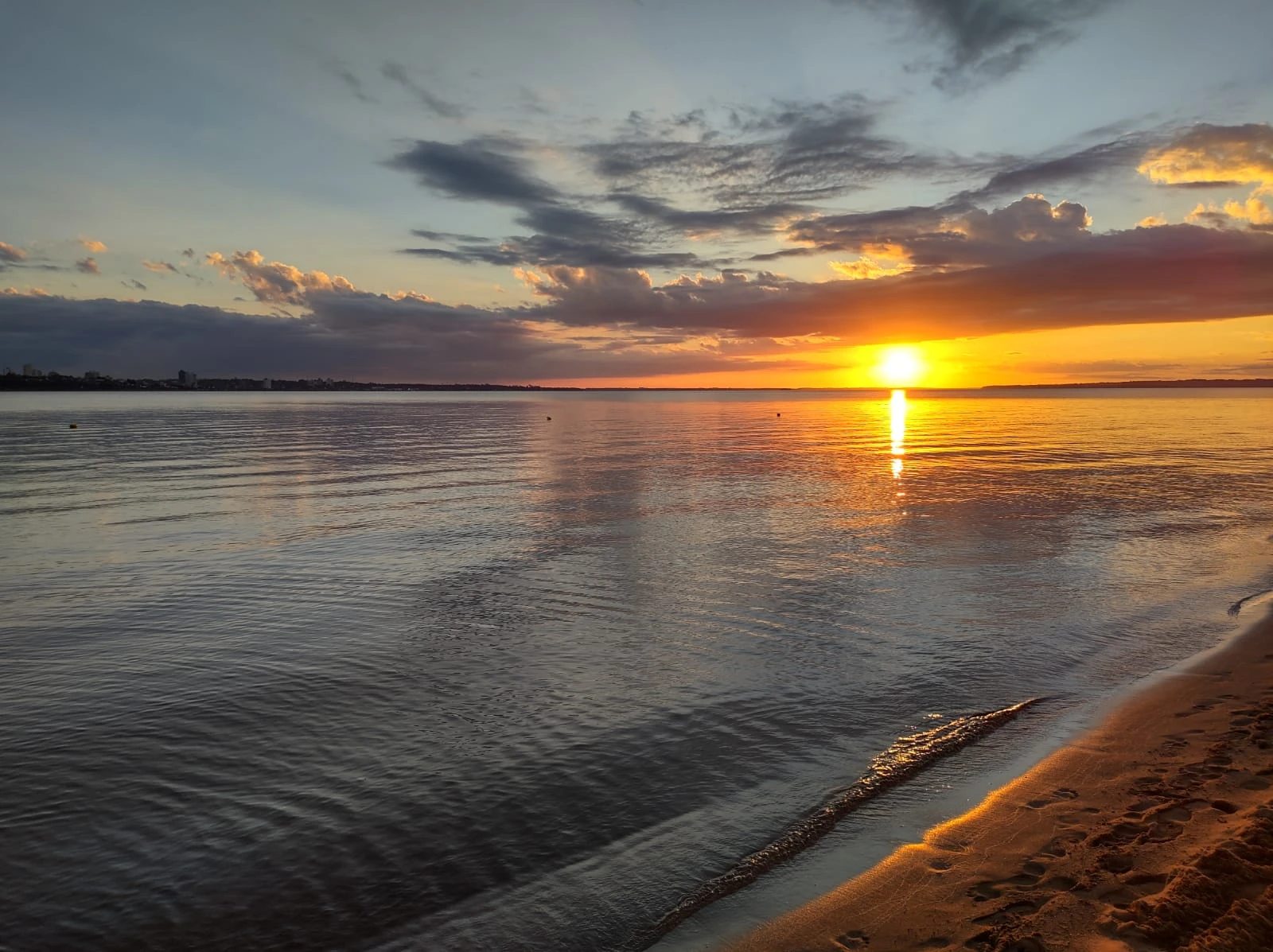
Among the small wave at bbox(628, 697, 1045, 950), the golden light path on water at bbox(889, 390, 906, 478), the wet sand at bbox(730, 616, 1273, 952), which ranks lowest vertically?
the small wave at bbox(628, 697, 1045, 950)

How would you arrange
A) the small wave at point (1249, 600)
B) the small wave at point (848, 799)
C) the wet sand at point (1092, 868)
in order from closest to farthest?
the wet sand at point (1092, 868) < the small wave at point (848, 799) < the small wave at point (1249, 600)

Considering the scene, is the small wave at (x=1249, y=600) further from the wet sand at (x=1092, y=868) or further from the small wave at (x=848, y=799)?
the small wave at (x=848, y=799)

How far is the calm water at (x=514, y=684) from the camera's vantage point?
7.18 meters

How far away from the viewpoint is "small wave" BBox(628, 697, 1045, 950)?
6.72m

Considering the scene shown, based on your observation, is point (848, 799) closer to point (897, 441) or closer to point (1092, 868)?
point (1092, 868)

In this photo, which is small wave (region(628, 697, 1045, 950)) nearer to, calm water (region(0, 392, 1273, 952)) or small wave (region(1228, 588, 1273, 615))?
calm water (region(0, 392, 1273, 952))

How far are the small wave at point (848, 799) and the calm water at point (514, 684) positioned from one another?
144 mm

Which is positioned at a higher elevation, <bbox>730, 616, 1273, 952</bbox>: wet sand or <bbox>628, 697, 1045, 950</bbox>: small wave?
<bbox>730, 616, 1273, 952</bbox>: wet sand

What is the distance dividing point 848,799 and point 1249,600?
13.5m

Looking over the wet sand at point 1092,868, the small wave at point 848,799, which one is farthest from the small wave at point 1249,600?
the small wave at point 848,799

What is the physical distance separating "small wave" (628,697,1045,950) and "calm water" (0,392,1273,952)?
14 centimetres

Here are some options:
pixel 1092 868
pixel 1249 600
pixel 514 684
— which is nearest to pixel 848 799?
pixel 1092 868

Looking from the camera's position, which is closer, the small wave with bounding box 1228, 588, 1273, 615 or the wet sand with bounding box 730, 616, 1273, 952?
the wet sand with bounding box 730, 616, 1273, 952

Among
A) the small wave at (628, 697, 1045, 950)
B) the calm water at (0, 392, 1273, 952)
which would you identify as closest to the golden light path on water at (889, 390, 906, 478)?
the calm water at (0, 392, 1273, 952)
